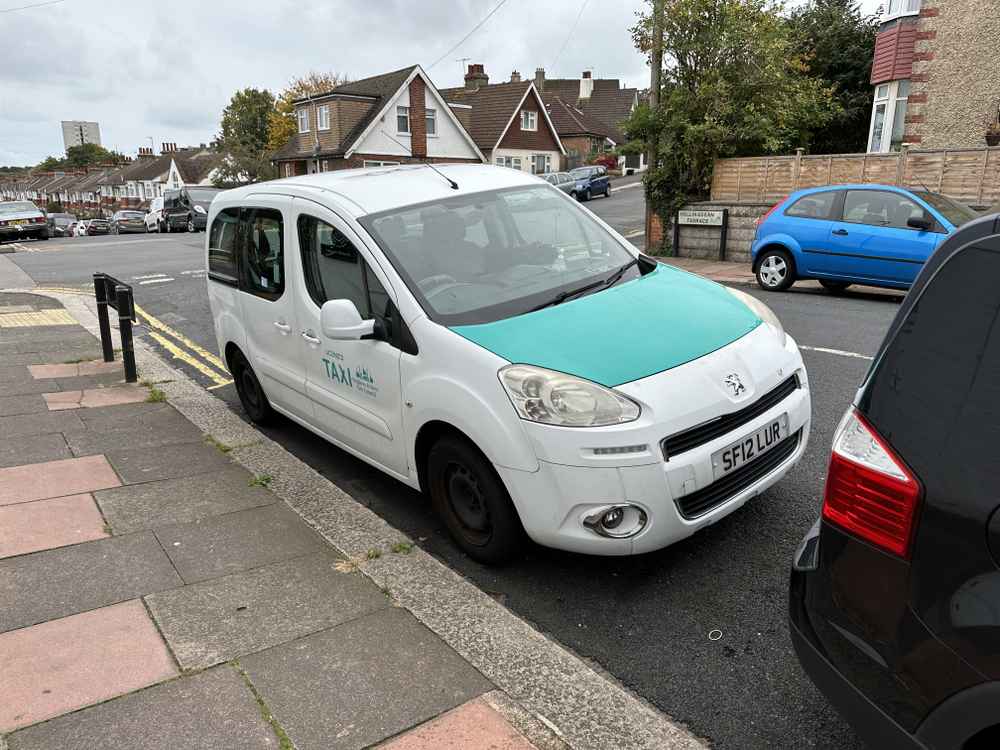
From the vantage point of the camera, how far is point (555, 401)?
120 inches

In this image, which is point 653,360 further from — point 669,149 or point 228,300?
point 669,149

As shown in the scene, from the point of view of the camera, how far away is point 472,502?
141 inches

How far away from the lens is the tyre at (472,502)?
330cm

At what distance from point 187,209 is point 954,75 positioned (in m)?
27.5

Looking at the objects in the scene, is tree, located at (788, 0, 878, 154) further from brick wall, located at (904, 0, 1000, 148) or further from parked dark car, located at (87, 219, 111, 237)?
parked dark car, located at (87, 219, 111, 237)

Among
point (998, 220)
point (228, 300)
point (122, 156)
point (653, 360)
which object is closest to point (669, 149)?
point (228, 300)

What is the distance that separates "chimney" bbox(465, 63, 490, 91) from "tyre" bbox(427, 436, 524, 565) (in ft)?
177

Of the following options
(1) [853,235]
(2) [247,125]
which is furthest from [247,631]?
(2) [247,125]

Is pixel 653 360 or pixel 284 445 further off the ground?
pixel 653 360

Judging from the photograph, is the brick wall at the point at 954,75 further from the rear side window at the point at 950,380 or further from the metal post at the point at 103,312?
the rear side window at the point at 950,380

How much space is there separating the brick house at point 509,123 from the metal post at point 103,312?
41.9 meters

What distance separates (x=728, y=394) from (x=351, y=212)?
2.25 meters

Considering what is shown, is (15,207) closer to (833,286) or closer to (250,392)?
(250,392)

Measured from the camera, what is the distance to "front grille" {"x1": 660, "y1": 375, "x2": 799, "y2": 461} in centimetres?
301
